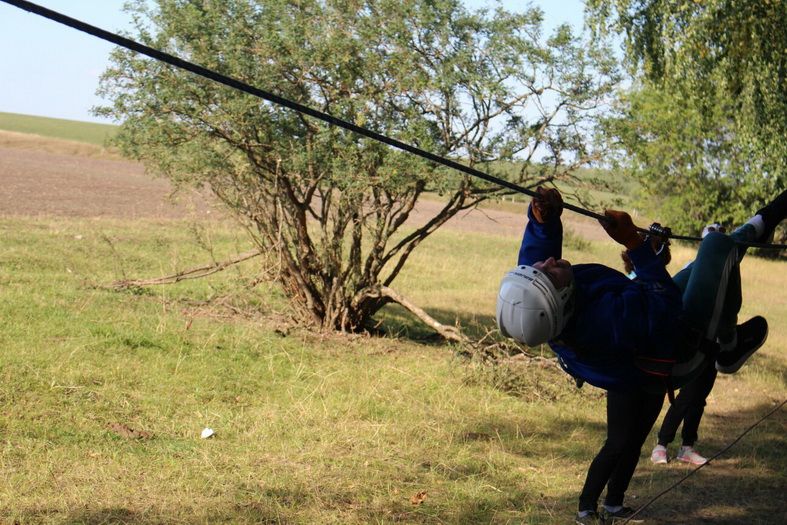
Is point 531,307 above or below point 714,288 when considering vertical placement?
below

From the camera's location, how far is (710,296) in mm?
4770

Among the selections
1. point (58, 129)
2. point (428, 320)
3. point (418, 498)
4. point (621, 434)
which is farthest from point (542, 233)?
point (58, 129)

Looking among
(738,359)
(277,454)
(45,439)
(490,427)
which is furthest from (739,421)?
(45,439)

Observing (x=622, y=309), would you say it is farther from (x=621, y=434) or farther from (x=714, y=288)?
(x=621, y=434)

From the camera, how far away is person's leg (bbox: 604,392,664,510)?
5282mm

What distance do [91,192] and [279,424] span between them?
26.3 m

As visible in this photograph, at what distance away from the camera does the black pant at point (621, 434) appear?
526cm

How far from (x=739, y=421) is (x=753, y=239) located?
5.06 metres

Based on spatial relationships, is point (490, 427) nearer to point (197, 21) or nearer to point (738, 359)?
point (738, 359)

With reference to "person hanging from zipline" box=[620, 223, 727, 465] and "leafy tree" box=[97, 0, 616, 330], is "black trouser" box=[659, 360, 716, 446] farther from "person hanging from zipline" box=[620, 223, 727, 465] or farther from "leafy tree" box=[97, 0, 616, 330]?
"leafy tree" box=[97, 0, 616, 330]

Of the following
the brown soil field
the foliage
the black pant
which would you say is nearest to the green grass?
the brown soil field

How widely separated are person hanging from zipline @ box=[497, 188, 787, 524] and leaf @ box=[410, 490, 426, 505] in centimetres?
151

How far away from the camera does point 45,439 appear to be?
645 cm

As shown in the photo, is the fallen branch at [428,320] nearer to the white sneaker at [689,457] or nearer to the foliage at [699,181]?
the white sneaker at [689,457]
